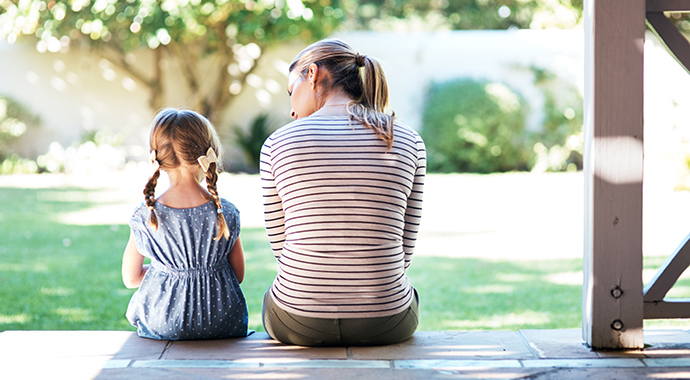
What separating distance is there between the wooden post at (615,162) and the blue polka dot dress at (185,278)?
1.24m

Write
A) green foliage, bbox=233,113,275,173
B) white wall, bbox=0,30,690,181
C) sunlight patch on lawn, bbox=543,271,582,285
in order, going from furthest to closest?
green foliage, bbox=233,113,275,173
white wall, bbox=0,30,690,181
sunlight patch on lawn, bbox=543,271,582,285

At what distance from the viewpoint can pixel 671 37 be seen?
7.80 ft

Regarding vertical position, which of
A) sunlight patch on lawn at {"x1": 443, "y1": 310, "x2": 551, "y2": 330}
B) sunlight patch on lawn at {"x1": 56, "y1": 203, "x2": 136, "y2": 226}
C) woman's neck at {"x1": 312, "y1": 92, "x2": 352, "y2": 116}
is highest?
woman's neck at {"x1": 312, "y1": 92, "x2": 352, "y2": 116}

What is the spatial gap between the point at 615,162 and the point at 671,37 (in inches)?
17.5

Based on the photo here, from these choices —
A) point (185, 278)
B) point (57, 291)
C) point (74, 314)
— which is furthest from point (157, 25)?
point (185, 278)

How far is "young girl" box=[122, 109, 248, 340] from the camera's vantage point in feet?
8.35

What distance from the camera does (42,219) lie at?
7.00 metres

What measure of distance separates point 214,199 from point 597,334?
1368 millimetres

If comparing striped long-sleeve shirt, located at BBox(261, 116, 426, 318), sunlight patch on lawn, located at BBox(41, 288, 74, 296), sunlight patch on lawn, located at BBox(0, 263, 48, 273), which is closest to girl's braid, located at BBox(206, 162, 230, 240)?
striped long-sleeve shirt, located at BBox(261, 116, 426, 318)

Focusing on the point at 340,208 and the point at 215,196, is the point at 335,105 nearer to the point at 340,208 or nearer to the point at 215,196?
the point at 340,208

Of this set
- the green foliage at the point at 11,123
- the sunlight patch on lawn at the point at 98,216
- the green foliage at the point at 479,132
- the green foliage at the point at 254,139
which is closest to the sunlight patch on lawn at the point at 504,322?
the sunlight patch on lawn at the point at 98,216

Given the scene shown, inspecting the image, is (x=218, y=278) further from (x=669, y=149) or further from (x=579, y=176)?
(x=579, y=176)

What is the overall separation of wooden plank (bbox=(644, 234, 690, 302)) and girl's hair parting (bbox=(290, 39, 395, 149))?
1.02 metres

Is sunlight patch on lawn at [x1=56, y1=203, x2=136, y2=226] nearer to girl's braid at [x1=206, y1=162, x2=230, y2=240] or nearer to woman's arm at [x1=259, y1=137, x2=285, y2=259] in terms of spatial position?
girl's braid at [x1=206, y1=162, x2=230, y2=240]
